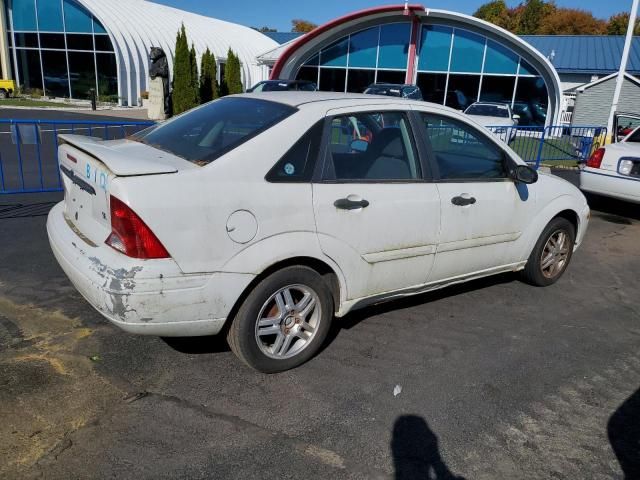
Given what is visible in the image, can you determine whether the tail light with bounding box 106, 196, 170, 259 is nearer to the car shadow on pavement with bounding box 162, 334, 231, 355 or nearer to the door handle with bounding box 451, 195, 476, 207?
the car shadow on pavement with bounding box 162, 334, 231, 355

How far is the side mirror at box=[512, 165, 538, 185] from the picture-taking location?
14.0ft

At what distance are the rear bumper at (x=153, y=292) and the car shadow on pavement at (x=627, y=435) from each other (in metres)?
2.27

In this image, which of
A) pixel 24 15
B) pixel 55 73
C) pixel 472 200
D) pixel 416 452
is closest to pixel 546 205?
pixel 472 200

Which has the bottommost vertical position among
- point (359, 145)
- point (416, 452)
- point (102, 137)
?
point (416, 452)

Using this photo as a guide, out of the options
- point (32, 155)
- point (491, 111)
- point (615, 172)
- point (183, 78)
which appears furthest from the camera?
point (183, 78)

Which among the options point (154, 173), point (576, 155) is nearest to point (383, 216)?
point (154, 173)

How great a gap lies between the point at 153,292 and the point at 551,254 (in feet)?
12.9

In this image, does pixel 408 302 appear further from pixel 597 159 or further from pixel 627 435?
pixel 597 159

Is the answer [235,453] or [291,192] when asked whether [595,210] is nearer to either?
[291,192]

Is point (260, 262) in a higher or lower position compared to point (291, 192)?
lower

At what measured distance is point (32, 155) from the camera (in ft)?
36.0

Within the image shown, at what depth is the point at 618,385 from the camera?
351cm

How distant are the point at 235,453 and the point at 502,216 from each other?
9.34 feet

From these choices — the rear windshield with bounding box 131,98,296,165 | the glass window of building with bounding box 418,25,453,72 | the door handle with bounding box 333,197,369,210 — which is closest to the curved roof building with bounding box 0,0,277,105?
the glass window of building with bounding box 418,25,453,72
